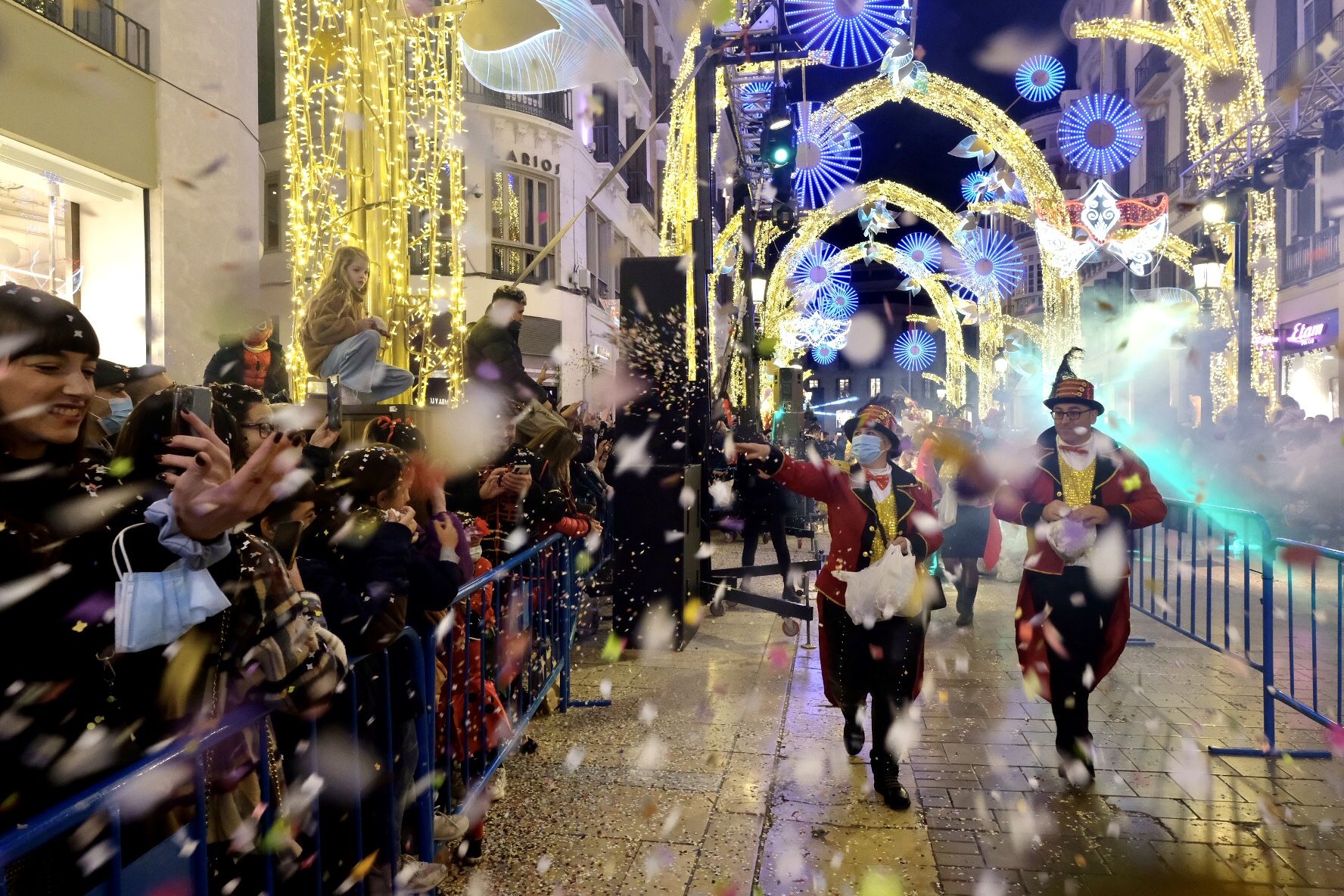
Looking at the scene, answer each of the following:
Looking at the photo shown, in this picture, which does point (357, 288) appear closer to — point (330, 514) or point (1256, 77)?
point (330, 514)

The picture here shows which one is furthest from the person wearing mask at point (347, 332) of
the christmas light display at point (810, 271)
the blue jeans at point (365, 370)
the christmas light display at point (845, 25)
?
the christmas light display at point (810, 271)

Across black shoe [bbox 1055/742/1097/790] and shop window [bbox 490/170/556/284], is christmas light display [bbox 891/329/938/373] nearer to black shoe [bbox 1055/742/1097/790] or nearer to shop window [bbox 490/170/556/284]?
shop window [bbox 490/170/556/284]

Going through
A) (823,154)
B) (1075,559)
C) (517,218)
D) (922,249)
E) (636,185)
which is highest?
(636,185)

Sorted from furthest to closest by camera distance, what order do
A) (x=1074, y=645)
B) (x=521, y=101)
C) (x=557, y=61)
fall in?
(x=521, y=101), (x=557, y=61), (x=1074, y=645)

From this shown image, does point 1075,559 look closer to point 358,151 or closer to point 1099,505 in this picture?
point 1099,505

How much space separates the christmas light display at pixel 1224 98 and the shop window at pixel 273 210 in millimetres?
11886

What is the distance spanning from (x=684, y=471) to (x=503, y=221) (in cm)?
1515

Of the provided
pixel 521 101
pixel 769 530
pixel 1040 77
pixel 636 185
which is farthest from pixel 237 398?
pixel 636 185

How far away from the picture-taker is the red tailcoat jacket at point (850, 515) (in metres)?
4.75

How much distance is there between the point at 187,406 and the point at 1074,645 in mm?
4367

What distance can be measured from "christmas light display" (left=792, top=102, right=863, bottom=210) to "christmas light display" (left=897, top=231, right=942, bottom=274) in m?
11.8

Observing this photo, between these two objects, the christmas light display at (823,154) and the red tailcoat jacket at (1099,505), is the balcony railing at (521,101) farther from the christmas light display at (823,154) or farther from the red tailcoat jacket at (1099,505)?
the red tailcoat jacket at (1099,505)

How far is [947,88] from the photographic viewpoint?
1556 centimetres

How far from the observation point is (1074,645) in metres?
4.74
